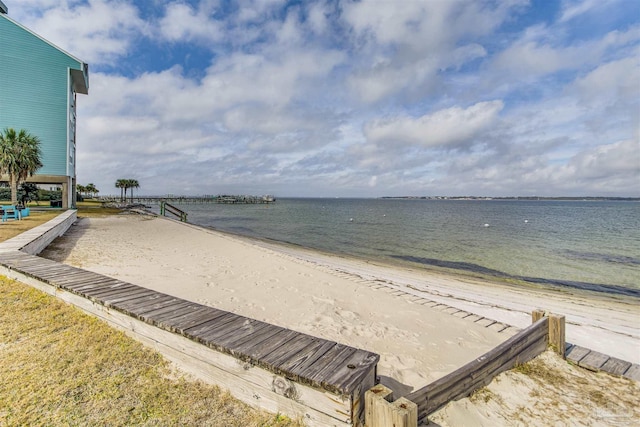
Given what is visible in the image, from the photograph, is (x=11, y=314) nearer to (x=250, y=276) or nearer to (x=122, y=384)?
(x=122, y=384)

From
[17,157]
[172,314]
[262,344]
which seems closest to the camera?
[262,344]

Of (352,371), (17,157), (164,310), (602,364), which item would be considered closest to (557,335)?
(602,364)

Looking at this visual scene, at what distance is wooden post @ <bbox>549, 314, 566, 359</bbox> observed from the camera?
440 cm

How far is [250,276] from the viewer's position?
880 cm

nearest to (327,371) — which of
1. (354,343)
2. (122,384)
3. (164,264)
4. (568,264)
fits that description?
(122,384)

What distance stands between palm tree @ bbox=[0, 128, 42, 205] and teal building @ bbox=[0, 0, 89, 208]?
2.57m

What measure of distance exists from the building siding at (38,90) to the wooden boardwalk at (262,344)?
104ft

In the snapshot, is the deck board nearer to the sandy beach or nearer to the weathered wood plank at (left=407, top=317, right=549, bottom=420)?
the weathered wood plank at (left=407, top=317, right=549, bottom=420)

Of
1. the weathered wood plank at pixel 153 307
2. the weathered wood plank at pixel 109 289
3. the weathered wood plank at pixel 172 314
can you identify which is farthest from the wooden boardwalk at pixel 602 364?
the weathered wood plank at pixel 109 289

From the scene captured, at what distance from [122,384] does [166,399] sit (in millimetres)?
539

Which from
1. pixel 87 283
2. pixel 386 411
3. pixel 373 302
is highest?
pixel 87 283

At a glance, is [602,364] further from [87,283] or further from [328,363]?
[87,283]

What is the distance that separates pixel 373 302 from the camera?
23.5 ft

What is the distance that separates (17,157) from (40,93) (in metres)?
8.31
